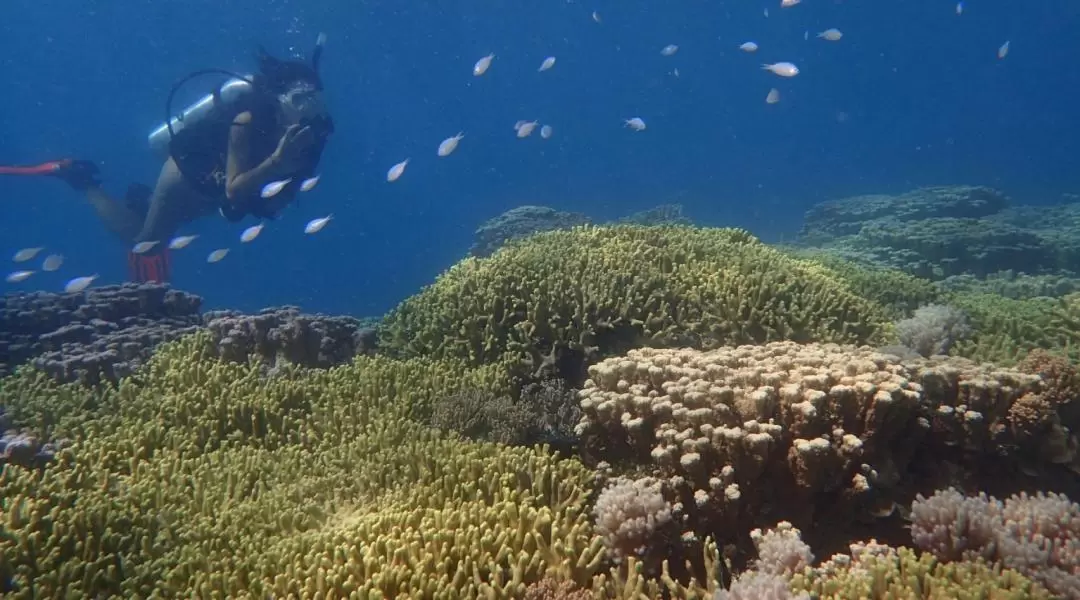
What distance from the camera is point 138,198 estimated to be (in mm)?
17781

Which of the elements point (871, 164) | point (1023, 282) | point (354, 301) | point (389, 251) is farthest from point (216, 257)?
point (871, 164)

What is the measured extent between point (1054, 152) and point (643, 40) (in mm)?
79543

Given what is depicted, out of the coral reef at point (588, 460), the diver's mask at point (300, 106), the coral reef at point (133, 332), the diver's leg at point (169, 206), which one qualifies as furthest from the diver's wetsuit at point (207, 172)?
the coral reef at point (588, 460)

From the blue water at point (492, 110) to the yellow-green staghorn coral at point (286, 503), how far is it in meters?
55.7

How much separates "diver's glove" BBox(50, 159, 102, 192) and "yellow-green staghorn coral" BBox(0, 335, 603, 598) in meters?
15.3

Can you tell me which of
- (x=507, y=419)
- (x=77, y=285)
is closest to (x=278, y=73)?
(x=77, y=285)

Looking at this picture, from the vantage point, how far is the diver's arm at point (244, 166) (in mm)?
11977

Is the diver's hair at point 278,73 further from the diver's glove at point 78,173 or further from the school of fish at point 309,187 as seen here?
the diver's glove at point 78,173

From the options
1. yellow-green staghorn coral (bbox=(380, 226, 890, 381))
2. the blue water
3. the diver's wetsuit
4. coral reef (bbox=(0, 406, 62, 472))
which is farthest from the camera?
the blue water

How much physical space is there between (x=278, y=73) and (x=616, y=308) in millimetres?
11280

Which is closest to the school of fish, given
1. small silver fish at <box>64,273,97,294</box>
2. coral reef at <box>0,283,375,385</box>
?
small silver fish at <box>64,273,97,294</box>

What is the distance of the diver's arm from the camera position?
12.0m

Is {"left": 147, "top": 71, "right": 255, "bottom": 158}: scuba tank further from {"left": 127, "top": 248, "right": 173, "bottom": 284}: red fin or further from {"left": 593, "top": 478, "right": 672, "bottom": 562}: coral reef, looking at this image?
{"left": 593, "top": 478, "right": 672, "bottom": 562}: coral reef

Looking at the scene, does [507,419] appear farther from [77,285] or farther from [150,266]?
[150,266]
